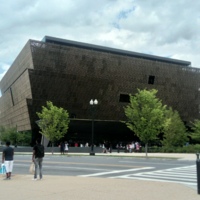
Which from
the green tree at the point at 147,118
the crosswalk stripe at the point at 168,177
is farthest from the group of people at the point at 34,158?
the green tree at the point at 147,118

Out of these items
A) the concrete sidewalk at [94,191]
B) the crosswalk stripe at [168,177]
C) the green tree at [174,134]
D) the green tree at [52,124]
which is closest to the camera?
the concrete sidewalk at [94,191]

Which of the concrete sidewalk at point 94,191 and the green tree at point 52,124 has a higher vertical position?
the green tree at point 52,124

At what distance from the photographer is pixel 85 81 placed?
72500 mm

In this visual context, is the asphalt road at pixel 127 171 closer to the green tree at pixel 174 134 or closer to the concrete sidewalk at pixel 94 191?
the concrete sidewalk at pixel 94 191

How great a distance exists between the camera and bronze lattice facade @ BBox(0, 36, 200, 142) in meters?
68.1

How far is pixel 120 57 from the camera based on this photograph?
256 feet

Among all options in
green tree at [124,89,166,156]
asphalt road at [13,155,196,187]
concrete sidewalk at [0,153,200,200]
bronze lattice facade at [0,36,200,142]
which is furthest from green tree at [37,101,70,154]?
concrete sidewalk at [0,153,200,200]

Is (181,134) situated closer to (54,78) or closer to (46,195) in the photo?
(54,78)

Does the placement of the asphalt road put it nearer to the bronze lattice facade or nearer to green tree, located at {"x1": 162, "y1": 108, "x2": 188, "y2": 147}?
green tree, located at {"x1": 162, "y1": 108, "x2": 188, "y2": 147}

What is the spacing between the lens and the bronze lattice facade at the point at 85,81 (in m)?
68.1

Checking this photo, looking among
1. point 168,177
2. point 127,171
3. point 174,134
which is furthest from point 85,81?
point 168,177

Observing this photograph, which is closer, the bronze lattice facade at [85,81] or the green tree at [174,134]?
the green tree at [174,134]

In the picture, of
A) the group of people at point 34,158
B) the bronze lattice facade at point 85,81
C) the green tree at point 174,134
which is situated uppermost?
the bronze lattice facade at point 85,81

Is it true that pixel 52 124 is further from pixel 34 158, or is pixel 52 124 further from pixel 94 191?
pixel 94 191
